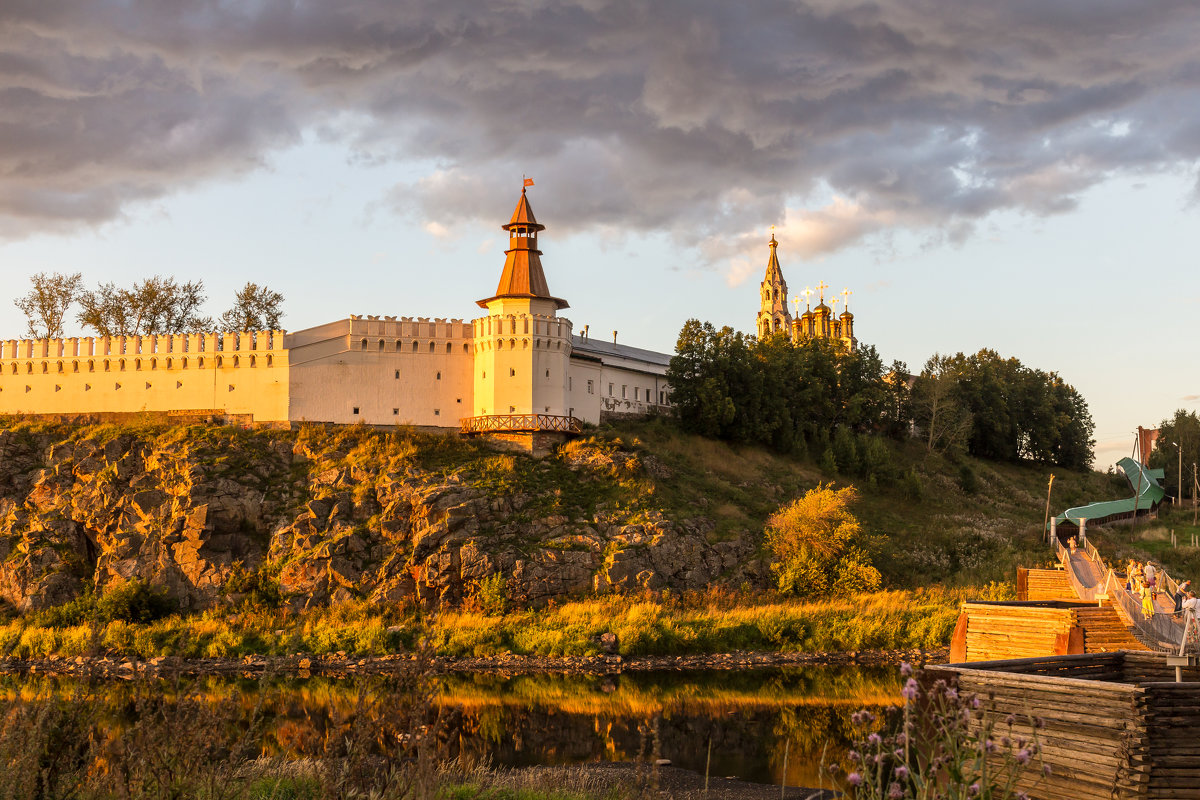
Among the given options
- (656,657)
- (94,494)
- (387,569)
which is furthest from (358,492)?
(656,657)

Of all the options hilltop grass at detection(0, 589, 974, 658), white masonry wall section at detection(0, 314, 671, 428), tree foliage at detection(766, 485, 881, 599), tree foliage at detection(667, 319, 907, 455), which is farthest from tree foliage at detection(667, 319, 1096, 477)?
hilltop grass at detection(0, 589, 974, 658)

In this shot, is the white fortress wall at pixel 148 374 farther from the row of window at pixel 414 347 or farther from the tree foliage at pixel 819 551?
the tree foliage at pixel 819 551

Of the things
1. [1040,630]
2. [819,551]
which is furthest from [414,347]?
[1040,630]

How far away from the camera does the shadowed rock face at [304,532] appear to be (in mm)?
40188

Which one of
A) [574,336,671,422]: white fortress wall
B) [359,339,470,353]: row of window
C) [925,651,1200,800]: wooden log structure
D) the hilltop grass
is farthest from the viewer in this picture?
[574,336,671,422]: white fortress wall

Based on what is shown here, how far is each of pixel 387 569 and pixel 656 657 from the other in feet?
37.4

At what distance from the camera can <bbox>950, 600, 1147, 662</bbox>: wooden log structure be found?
82.7 ft

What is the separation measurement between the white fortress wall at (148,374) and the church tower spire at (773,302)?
54.0m

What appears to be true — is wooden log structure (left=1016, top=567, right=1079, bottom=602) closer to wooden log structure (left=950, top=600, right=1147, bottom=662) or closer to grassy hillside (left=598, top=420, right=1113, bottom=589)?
wooden log structure (left=950, top=600, right=1147, bottom=662)

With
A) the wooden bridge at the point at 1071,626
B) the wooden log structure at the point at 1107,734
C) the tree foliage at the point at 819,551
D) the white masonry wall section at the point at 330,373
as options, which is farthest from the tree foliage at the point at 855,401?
the wooden log structure at the point at 1107,734

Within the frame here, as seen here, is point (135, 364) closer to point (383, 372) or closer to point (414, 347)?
point (383, 372)

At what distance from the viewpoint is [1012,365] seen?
7606 centimetres

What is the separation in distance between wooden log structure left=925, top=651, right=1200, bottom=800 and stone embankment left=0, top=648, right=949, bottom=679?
1856cm

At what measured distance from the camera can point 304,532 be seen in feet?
137
